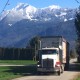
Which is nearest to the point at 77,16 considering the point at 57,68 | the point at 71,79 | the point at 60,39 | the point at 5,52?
the point at 60,39

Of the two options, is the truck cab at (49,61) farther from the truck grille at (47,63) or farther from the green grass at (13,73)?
the green grass at (13,73)

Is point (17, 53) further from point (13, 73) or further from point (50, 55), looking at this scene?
point (50, 55)

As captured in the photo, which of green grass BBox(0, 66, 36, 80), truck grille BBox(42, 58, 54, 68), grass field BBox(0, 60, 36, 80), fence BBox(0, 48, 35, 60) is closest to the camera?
green grass BBox(0, 66, 36, 80)

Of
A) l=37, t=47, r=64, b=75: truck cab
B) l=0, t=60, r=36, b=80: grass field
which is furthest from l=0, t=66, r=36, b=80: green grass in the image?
l=37, t=47, r=64, b=75: truck cab

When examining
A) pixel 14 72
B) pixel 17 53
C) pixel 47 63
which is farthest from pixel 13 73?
pixel 17 53

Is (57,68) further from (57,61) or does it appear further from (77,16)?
(77,16)

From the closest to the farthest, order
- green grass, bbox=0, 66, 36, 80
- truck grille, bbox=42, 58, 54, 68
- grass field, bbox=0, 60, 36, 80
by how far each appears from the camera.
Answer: green grass, bbox=0, 66, 36, 80 → grass field, bbox=0, 60, 36, 80 → truck grille, bbox=42, 58, 54, 68

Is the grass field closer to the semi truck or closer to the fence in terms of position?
the semi truck

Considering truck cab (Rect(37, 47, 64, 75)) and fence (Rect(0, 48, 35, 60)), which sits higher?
fence (Rect(0, 48, 35, 60))

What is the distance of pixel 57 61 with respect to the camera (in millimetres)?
43750

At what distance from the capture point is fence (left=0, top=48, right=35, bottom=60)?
357ft

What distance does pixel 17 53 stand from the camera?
109 m

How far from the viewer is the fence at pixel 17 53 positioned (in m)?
109

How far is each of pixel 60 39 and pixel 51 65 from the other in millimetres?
5066
